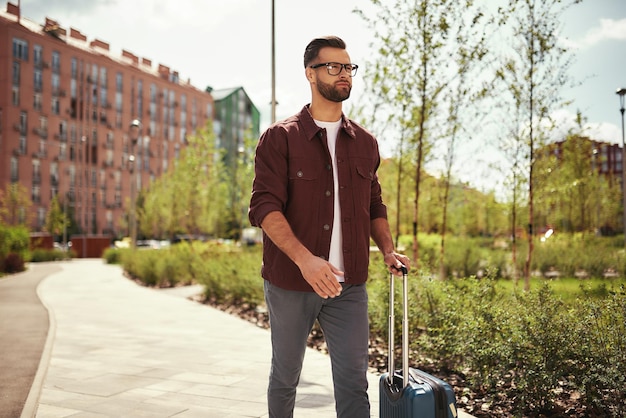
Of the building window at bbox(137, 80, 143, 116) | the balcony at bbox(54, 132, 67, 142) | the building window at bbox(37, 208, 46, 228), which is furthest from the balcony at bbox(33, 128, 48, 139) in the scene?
the building window at bbox(137, 80, 143, 116)

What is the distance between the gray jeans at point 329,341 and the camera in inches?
110

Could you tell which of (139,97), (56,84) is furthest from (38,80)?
(139,97)

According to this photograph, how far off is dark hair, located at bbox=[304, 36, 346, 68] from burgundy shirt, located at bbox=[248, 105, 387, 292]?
277mm

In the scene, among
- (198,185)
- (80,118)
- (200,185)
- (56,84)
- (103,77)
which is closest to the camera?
(198,185)

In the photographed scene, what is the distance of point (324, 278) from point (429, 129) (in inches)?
437

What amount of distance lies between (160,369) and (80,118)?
74.1m

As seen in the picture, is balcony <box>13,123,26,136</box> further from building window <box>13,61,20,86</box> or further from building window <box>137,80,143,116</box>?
building window <box>137,80,143,116</box>

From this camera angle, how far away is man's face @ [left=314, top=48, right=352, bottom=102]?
291 cm

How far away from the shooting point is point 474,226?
41312mm

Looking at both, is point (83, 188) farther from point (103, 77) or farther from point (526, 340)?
point (526, 340)

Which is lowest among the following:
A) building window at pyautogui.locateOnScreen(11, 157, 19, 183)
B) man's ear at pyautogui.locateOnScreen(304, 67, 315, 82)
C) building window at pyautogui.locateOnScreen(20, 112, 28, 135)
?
man's ear at pyautogui.locateOnScreen(304, 67, 315, 82)

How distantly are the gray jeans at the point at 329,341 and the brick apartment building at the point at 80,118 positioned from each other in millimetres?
63549

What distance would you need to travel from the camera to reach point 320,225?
284 centimetres

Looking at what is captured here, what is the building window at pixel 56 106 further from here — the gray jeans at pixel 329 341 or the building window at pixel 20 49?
the gray jeans at pixel 329 341
